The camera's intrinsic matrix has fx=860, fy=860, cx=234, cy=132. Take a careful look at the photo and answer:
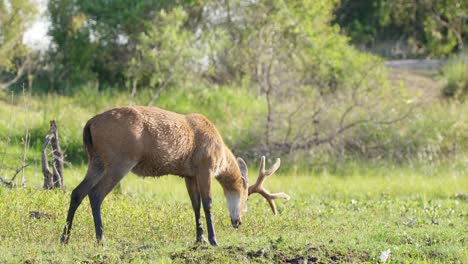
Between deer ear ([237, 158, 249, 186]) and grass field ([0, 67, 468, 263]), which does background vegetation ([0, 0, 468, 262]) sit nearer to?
grass field ([0, 67, 468, 263])

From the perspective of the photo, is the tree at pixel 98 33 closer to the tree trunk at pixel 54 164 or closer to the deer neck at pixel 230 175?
the tree trunk at pixel 54 164

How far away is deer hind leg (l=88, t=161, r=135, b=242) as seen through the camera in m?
9.13

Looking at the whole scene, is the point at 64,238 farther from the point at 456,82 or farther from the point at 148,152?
the point at 456,82

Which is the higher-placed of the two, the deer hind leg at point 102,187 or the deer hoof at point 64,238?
the deer hind leg at point 102,187

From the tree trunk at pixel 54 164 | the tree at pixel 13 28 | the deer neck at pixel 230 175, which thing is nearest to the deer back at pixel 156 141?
the deer neck at pixel 230 175

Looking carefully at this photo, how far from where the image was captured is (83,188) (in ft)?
30.1

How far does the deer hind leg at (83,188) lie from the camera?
913 centimetres

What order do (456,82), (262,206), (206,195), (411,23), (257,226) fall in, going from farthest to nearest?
(411,23), (456,82), (262,206), (257,226), (206,195)

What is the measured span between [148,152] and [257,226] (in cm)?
218

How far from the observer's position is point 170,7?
21.8 m

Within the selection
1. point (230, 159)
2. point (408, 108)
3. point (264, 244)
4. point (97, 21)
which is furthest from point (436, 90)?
point (264, 244)

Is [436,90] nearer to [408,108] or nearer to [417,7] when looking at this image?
[408,108]

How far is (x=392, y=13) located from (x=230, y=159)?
20.1m

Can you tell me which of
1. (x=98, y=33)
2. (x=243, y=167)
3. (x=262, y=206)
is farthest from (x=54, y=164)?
(x=98, y=33)
